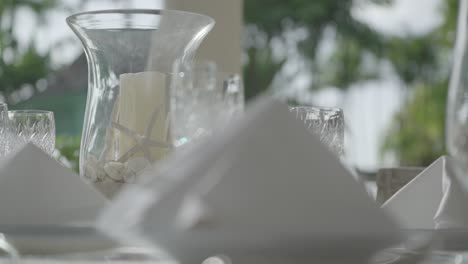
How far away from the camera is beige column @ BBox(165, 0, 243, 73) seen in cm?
320

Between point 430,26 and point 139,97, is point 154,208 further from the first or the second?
point 430,26

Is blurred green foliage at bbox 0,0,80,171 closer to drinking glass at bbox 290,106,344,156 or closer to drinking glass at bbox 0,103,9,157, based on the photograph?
drinking glass at bbox 0,103,9,157

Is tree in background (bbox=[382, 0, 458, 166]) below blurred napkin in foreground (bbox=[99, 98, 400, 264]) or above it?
below

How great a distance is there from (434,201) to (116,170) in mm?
396

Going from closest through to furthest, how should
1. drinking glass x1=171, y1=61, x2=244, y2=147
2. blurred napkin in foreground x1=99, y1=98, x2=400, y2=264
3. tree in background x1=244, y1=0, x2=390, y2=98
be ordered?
blurred napkin in foreground x1=99, y1=98, x2=400, y2=264 < drinking glass x1=171, y1=61, x2=244, y2=147 < tree in background x1=244, y1=0, x2=390, y2=98

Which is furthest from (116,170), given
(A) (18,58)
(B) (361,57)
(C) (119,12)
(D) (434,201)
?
(B) (361,57)

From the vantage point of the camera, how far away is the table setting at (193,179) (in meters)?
0.50

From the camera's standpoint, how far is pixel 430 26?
14.5 meters

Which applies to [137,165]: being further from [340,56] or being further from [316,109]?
[340,56]

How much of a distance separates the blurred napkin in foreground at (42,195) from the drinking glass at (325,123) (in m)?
0.36

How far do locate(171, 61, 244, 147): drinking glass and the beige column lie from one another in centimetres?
244

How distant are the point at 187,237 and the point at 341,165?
151 millimetres

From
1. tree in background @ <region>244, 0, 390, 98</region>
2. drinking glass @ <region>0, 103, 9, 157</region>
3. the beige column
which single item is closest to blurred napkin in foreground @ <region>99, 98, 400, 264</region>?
drinking glass @ <region>0, 103, 9, 157</region>

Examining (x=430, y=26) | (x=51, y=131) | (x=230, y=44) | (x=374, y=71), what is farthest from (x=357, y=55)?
(x=51, y=131)
